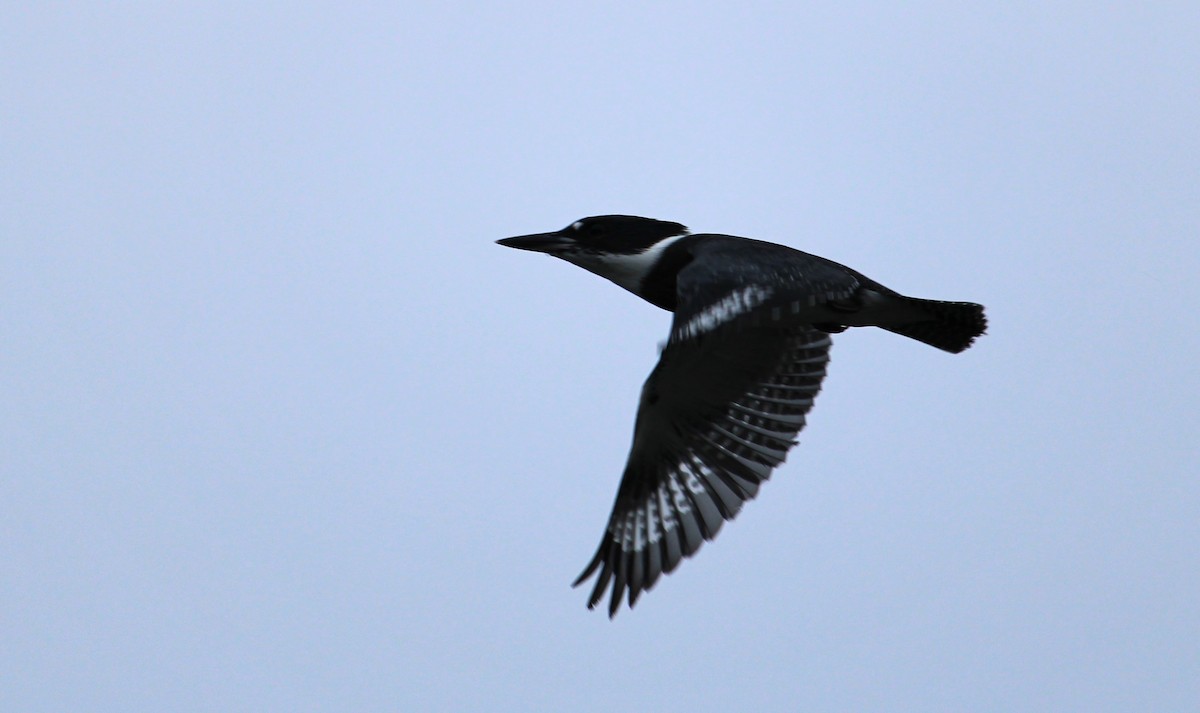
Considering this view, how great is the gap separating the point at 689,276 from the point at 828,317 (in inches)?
23.1

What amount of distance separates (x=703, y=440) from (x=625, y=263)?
946 millimetres

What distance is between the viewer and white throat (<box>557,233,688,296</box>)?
5.23 metres

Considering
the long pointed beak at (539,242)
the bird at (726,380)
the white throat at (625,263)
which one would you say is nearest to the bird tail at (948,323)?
the bird at (726,380)

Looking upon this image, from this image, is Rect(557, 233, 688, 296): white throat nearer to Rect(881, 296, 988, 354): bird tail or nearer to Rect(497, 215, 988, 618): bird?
Rect(497, 215, 988, 618): bird

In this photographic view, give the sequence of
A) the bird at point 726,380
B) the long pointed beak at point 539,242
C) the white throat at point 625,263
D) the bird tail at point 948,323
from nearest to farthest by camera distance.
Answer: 1. the bird at point 726,380
2. the bird tail at point 948,323
3. the white throat at point 625,263
4. the long pointed beak at point 539,242

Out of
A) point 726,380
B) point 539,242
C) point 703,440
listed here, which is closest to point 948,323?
point 726,380

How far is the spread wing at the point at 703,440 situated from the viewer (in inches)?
175

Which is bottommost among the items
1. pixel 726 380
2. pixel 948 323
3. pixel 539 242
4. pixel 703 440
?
pixel 703 440

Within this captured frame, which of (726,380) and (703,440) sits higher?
(726,380)

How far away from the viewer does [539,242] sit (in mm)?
5516

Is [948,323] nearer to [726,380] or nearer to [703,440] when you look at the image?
[726,380]

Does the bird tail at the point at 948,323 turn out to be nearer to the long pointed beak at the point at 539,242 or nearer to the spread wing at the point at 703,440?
the spread wing at the point at 703,440

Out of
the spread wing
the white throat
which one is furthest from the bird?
the white throat

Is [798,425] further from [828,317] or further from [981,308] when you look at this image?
[981,308]
